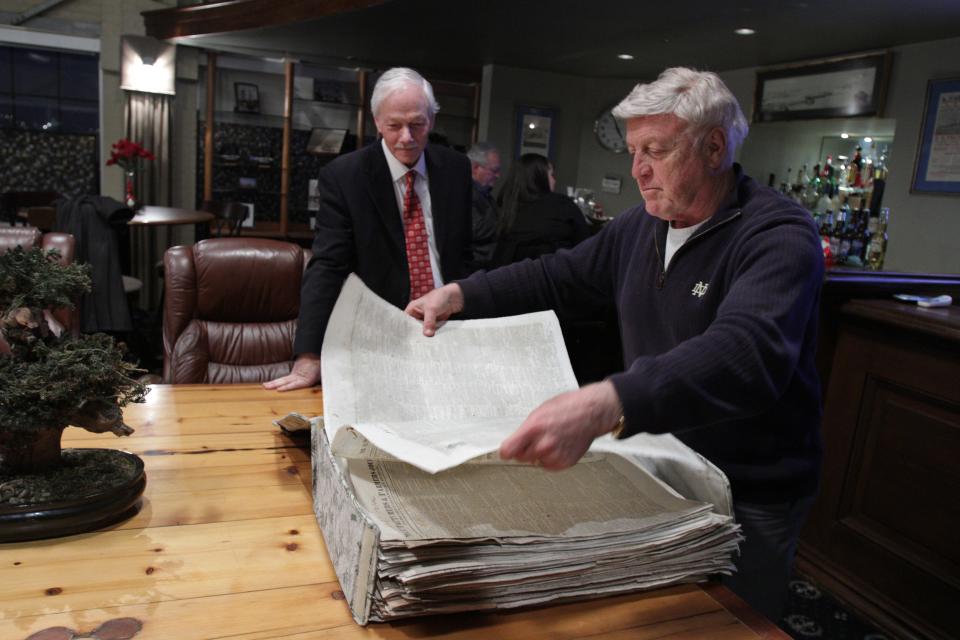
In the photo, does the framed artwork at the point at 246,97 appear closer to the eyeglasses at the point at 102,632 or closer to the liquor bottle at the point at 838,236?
the liquor bottle at the point at 838,236

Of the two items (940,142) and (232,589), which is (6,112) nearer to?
(940,142)

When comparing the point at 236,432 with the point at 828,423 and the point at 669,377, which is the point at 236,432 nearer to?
the point at 669,377

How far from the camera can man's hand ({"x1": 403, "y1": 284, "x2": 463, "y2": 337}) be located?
1.22 m

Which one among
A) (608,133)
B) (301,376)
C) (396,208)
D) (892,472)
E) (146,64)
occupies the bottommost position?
Answer: (892,472)

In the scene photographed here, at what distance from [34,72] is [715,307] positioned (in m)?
7.96

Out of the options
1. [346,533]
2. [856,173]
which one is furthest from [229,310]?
[856,173]

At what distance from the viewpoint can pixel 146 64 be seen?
7191 millimetres

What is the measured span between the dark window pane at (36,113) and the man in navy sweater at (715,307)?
7502mm

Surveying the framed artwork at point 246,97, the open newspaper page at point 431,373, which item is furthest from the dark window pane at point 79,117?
the open newspaper page at point 431,373

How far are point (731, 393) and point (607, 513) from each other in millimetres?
211

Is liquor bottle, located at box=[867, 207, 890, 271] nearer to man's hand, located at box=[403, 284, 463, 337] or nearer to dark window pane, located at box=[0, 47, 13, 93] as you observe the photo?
man's hand, located at box=[403, 284, 463, 337]

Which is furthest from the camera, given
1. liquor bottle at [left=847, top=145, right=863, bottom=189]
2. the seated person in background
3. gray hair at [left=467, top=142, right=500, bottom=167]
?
liquor bottle at [left=847, top=145, right=863, bottom=189]

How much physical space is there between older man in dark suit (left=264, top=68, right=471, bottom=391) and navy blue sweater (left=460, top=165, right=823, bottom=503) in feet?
2.41

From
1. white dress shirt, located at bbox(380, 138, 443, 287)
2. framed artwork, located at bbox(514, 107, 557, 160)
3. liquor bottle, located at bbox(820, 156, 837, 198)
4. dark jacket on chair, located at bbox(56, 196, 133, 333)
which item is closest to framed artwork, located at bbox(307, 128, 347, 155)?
framed artwork, located at bbox(514, 107, 557, 160)
